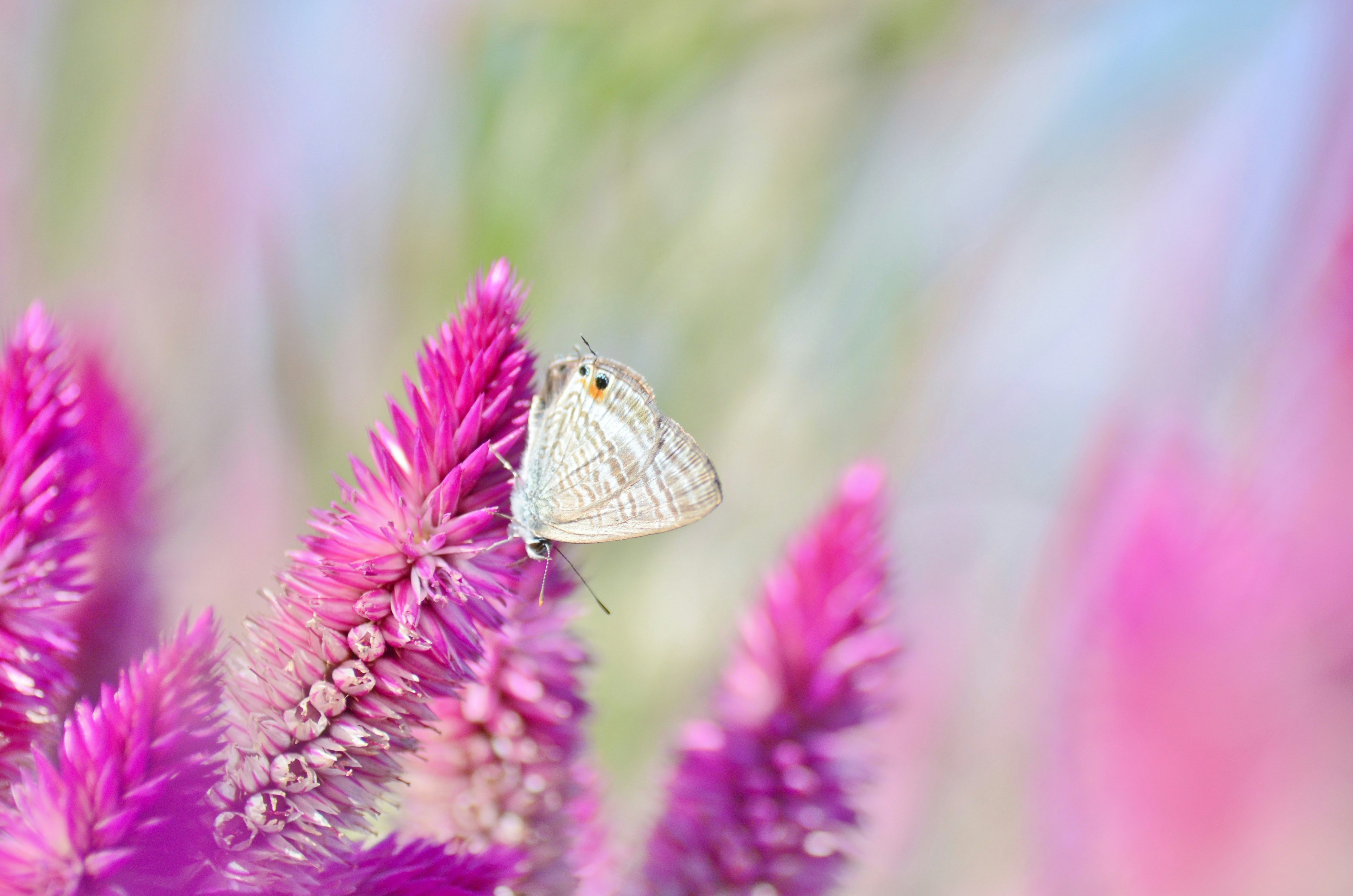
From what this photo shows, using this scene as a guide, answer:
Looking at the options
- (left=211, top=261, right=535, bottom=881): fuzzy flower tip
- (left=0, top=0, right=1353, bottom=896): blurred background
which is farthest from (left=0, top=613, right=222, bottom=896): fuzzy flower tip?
(left=0, top=0, right=1353, bottom=896): blurred background

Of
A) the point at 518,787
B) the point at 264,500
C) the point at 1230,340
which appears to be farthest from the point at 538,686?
the point at 1230,340

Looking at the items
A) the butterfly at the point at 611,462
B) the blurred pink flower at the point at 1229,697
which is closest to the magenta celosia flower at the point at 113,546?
the butterfly at the point at 611,462

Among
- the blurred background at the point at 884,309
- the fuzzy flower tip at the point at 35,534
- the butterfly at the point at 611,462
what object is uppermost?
the blurred background at the point at 884,309

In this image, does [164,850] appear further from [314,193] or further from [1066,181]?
[1066,181]

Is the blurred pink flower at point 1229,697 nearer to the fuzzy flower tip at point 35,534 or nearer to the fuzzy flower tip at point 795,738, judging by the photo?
the fuzzy flower tip at point 795,738

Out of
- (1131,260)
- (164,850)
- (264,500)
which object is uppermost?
(1131,260)

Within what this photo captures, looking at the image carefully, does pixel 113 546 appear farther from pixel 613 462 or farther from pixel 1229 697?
pixel 1229 697

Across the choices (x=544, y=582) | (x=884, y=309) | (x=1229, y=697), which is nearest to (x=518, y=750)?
(x=544, y=582)
